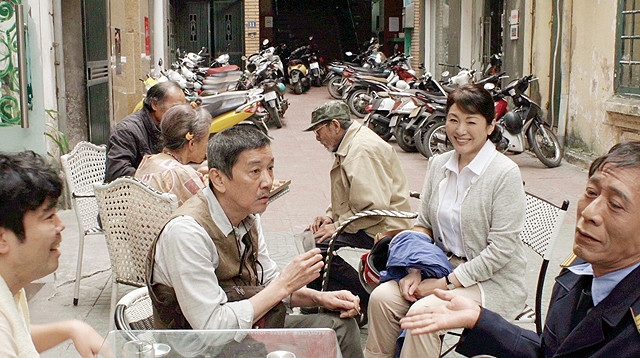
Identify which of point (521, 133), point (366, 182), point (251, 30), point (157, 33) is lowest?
point (521, 133)

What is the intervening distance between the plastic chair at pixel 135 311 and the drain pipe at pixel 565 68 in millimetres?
9077

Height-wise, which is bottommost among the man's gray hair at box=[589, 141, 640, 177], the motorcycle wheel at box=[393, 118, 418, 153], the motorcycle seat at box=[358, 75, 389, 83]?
the motorcycle wheel at box=[393, 118, 418, 153]

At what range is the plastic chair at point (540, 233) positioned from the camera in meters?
3.73

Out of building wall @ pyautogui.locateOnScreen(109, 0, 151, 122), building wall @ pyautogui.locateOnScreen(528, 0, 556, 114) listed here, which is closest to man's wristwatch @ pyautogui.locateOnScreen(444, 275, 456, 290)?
building wall @ pyautogui.locateOnScreen(109, 0, 151, 122)

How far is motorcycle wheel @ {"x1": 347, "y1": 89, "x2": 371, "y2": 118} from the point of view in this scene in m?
16.1

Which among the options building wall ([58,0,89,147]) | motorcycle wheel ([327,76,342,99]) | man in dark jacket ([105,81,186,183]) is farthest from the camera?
motorcycle wheel ([327,76,342,99])

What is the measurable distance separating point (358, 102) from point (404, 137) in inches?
175

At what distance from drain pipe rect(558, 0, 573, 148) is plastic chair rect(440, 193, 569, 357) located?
7419 millimetres

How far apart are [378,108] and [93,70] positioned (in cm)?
475

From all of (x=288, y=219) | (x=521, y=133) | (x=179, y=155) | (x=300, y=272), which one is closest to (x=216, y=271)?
(x=300, y=272)

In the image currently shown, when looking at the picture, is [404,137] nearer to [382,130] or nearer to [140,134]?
[382,130]

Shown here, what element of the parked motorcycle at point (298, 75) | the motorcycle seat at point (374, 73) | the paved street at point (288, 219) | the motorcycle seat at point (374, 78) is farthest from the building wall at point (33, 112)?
the parked motorcycle at point (298, 75)

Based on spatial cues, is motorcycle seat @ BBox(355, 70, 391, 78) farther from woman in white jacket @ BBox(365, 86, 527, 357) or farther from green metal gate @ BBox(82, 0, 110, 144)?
woman in white jacket @ BBox(365, 86, 527, 357)

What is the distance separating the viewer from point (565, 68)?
11055mm
